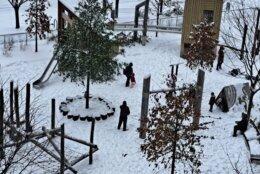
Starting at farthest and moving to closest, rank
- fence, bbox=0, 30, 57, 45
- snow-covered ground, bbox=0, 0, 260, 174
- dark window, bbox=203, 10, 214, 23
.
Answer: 1. dark window, bbox=203, 10, 214, 23
2. fence, bbox=0, 30, 57, 45
3. snow-covered ground, bbox=0, 0, 260, 174

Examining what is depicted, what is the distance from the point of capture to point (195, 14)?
31.3m

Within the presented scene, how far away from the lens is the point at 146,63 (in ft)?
96.4

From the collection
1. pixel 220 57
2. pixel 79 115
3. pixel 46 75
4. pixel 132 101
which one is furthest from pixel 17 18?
pixel 79 115

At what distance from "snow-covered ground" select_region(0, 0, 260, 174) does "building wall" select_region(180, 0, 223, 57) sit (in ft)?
3.85

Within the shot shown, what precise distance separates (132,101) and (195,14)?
32.3ft

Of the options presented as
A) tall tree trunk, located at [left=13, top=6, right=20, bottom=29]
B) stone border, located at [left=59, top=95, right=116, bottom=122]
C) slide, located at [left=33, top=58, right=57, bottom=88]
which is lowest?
stone border, located at [left=59, top=95, right=116, bottom=122]

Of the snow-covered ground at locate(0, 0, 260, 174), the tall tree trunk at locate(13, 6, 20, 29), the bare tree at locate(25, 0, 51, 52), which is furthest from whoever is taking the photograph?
the tall tree trunk at locate(13, 6, 20, 29)

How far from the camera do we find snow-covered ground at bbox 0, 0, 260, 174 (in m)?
18.9

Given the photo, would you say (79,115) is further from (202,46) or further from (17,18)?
(17,18)

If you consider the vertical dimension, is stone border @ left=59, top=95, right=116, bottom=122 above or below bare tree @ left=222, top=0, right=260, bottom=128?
below

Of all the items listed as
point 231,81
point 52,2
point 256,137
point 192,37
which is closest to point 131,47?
point 192,37

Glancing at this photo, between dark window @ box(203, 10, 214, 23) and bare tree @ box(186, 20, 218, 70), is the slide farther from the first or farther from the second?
dark window @ box(203, 10, 214, 23)

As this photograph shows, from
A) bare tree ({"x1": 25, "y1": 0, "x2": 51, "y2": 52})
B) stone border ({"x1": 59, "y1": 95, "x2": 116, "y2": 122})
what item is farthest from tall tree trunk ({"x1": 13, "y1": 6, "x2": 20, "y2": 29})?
stone border ({"x1": 59, "y1": 95, "x2": 116, "y2": 122})

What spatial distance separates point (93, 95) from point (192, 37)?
7253mm
